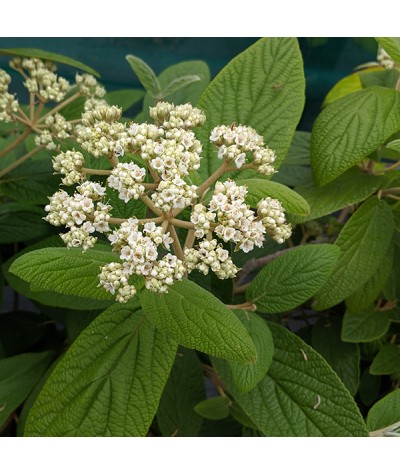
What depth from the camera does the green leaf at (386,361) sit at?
28.8 inches

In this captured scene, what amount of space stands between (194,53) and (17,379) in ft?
2.58

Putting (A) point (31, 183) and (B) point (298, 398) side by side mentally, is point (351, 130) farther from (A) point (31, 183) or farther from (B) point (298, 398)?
(A) point (31, 183)

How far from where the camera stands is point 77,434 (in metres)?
0.54

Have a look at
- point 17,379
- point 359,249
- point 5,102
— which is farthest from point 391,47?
point 17,379

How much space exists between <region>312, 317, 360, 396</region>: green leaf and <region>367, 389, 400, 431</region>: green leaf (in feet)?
0.35

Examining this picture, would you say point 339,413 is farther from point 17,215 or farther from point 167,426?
point 17,215

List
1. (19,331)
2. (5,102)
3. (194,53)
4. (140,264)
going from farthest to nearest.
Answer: (194,53) → (19,331) → (5,102) → (140,264)

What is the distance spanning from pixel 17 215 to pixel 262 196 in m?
0.42

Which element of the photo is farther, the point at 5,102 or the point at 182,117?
the point at 5,102

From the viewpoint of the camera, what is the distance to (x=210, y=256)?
19.1 inches

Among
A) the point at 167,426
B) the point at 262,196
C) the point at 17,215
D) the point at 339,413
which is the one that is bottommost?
the point at 167,426

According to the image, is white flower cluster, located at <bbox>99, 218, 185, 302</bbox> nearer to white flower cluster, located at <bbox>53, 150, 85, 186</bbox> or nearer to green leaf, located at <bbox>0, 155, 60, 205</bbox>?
white flower cluster, located at <bbox>53, 150, 85, 186</bbox>

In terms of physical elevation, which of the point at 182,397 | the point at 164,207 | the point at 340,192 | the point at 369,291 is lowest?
the point at 182,397

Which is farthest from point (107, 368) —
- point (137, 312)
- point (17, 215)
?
point (17, 215)
